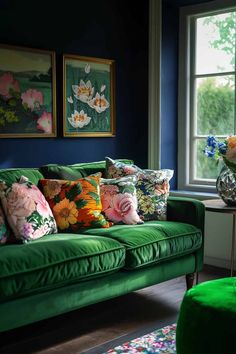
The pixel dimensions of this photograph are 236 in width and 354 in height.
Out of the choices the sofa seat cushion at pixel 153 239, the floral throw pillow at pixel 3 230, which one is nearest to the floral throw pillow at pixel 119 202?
the sofa seat cushion at pixel 153 239

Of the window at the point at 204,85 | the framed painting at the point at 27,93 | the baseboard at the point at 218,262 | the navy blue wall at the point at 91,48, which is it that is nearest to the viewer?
the framed painting at the point at 27,93

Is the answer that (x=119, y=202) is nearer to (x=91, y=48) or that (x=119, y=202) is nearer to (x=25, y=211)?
(x=25, y=211)

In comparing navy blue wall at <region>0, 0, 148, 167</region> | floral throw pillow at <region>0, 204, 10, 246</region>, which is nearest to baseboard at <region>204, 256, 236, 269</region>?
navy blue wall at <region>0, 0, 148, 167</region>

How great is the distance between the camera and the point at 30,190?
3.16 m

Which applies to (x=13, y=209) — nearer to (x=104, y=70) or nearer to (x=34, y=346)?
(x=34, y=346)

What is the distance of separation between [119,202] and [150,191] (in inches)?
11.7

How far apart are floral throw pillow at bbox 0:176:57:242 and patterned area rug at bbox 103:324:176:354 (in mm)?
777

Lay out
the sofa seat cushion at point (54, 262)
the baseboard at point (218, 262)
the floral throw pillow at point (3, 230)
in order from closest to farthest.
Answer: the sofa seat cushion at point (54, 262) → the floral throw pillow at point (3, 230) → the baseboard at point (218, 262)

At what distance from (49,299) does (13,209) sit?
0.58 m

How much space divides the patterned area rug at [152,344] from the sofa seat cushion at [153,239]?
1.33 feet

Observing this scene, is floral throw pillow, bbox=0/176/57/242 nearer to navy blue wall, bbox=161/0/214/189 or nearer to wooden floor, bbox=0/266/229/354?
wooden floor, bbox=0/266/229/354

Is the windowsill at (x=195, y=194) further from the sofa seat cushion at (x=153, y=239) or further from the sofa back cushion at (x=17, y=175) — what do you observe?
the sofa back cushion at (x=17, y=175)

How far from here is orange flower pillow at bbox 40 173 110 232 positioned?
3.34 meters

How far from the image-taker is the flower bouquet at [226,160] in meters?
3.23
